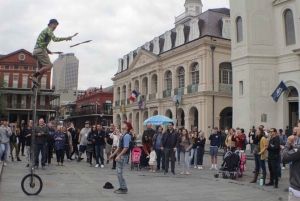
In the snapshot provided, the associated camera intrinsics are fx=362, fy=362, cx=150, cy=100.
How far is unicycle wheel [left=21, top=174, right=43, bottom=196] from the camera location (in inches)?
350

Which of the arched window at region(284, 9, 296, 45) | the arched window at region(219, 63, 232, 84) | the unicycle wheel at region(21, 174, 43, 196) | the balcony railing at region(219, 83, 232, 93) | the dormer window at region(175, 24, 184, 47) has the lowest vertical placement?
the unicycle wheel at region(21, 174, 43, 196)

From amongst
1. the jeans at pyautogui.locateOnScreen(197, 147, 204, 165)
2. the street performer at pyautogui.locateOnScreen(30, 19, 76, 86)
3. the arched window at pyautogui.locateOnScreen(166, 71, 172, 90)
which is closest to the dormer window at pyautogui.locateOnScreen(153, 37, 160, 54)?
the arched window at pyautogui.locateOnScreen(166, 71, 172, 90)

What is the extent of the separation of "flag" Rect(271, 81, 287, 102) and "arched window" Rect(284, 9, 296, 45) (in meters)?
3.20

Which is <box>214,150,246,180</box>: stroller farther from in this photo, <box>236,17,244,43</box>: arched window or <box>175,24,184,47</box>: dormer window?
<box>175,24,184,47</box>: dormer window

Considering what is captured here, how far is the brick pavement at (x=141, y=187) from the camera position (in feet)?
30.4

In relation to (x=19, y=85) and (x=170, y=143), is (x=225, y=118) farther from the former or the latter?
(x=19, y=85)

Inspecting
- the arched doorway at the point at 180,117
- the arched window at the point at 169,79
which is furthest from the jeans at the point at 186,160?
the arched window at the point at 169,79

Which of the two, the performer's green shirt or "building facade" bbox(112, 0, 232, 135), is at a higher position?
"building facade" bbox(112, 0, 232, 135)

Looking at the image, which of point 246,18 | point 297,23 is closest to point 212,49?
point 246,18

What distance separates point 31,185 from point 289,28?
23616 mm

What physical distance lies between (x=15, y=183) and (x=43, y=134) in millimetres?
3673

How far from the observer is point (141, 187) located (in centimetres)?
1099

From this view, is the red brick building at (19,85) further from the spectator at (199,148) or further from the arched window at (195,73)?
the spectator at (199,148)

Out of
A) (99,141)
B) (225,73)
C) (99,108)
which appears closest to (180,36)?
(225,73)
